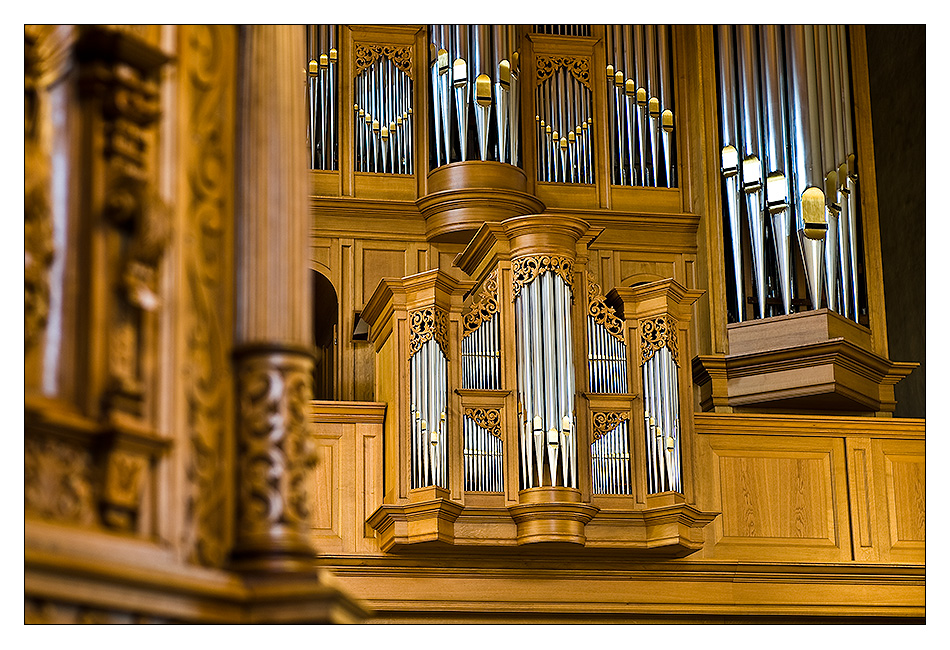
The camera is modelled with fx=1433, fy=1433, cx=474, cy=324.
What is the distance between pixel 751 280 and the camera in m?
9.09

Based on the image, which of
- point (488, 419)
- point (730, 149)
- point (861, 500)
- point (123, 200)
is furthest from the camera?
point (730, 149)

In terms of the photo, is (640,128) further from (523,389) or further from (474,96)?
(523,389)

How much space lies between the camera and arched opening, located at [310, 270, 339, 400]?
8.97 meters

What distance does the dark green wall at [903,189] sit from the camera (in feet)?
30.6

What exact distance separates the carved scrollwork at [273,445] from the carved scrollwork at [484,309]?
5518mm

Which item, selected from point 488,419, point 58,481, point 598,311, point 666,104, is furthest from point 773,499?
point 58,481

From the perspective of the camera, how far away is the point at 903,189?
9625mm

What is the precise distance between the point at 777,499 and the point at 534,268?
6.31 ft

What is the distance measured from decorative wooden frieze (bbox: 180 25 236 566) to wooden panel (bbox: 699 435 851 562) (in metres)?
5.94

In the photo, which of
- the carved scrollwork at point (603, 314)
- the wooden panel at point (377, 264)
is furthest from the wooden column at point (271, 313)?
the wooden panel at point (377, 264)

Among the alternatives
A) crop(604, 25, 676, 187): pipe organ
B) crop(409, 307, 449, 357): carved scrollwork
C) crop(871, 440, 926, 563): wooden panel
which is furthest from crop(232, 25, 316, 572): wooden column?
crop(604, 25, 676, 187): pipe organ

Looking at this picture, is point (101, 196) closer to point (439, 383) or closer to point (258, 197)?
point (258, 197)

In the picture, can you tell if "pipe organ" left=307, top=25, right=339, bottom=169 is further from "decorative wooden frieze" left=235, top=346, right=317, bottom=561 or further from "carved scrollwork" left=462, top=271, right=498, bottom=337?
"decorative wooden frieze" left=235, top=346, right=317, bottom=561

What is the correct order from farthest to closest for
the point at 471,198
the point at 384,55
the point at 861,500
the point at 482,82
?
→ the point at 384,55, the point at 482,82, the point at 471,198, the point at 861,500
